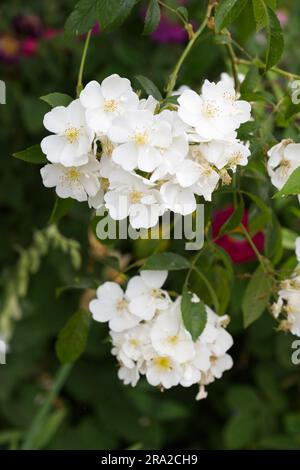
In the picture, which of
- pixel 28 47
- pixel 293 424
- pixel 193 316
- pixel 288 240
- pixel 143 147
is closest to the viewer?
pixel 143 147

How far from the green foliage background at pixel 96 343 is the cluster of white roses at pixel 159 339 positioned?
0.63 m

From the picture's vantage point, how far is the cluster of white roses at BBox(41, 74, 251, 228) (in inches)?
25.9

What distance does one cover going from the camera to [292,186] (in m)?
0.69

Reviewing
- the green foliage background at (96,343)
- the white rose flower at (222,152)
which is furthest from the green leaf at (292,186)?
the green foliage background at (96,343)

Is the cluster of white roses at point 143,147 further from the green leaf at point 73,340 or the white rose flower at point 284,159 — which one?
the green leaf at point 73,340

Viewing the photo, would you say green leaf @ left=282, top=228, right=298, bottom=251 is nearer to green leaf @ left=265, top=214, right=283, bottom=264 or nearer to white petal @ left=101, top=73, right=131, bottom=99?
green leaf @ left=265, top=214, right=283, bottom=264

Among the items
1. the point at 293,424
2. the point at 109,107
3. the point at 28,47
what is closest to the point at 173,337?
the point at 109,107

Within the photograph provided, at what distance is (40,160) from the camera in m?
0.72

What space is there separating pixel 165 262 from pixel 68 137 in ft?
0.59

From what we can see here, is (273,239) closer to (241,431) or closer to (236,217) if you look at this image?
(236,217)

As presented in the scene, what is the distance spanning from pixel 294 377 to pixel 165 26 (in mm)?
781

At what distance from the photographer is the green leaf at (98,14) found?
716 mm
